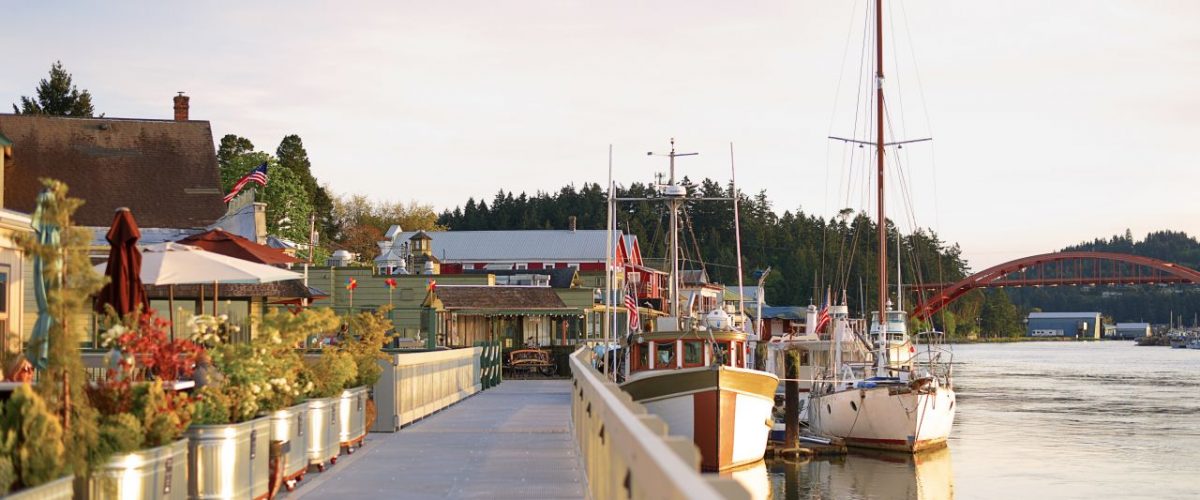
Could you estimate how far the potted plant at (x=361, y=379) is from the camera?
1789 centimetres

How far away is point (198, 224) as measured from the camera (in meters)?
35.3

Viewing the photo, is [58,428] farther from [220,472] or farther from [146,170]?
[146,170]

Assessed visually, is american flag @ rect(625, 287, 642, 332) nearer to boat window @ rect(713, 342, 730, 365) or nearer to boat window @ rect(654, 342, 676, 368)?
boat window @ rect(713, 342, 730, 365)

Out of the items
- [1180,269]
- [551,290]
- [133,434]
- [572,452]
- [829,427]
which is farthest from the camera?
[1180,269]

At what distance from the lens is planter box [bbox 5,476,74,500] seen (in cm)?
764

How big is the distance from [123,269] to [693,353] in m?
20.6

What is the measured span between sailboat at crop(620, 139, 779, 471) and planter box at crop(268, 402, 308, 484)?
56.4 feet

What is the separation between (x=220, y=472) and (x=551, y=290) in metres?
50.0

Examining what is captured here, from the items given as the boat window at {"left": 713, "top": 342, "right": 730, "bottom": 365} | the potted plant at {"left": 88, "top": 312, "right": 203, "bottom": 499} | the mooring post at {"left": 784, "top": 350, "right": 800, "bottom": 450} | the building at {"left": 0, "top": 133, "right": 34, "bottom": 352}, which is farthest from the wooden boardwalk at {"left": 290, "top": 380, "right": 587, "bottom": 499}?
the mooring post at {"left": 784, "top": 350, "right": 800, "bottom": 450}

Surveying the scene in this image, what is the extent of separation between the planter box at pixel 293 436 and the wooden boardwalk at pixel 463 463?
0.20 m

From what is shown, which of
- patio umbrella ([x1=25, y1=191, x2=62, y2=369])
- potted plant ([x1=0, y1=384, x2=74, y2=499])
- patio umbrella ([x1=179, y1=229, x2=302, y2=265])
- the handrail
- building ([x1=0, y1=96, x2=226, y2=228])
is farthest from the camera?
building ([x1=0, y1=96, x2=226, y2=228])

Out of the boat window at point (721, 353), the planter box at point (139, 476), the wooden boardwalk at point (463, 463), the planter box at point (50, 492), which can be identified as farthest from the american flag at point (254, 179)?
the planter box at point (50, 492)

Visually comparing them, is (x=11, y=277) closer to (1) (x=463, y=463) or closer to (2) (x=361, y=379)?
(2) (x=361, y=379)

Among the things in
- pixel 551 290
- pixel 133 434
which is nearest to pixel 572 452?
pixel 133 434
